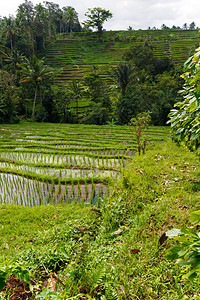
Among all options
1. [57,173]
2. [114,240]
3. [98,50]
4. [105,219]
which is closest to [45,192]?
[57,173]

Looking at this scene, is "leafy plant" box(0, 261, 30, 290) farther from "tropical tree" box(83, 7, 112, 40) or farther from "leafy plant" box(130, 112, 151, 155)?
"tropical tree" box(83, 7, 112, 40)

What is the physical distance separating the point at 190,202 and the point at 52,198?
2111 millimetres

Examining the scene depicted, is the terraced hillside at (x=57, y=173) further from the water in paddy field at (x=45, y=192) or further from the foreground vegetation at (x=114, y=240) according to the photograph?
the foreground vegetation at (x=114, y=240)

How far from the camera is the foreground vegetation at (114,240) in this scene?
1330 mm

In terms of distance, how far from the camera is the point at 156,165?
12.6ft

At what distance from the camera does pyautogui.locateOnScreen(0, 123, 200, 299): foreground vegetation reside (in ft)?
4.36

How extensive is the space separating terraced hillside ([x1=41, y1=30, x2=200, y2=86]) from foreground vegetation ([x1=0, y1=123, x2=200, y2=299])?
943 inches

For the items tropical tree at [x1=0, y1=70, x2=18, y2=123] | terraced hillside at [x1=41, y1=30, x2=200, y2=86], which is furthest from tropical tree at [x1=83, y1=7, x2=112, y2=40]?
tropical tree at [x1=0, y1=70, x2=18, y2=123]

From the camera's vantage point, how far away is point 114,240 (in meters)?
1.92

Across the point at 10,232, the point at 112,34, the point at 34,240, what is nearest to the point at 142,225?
the point at 34,240

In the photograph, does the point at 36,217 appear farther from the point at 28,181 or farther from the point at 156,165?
the point at 156,165

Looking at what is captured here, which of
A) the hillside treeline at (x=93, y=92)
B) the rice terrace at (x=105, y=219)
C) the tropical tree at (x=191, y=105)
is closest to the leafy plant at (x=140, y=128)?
the rice terrace at (x=105, y=219)

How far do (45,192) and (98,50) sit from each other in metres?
38.5

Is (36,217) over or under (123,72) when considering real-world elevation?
under
